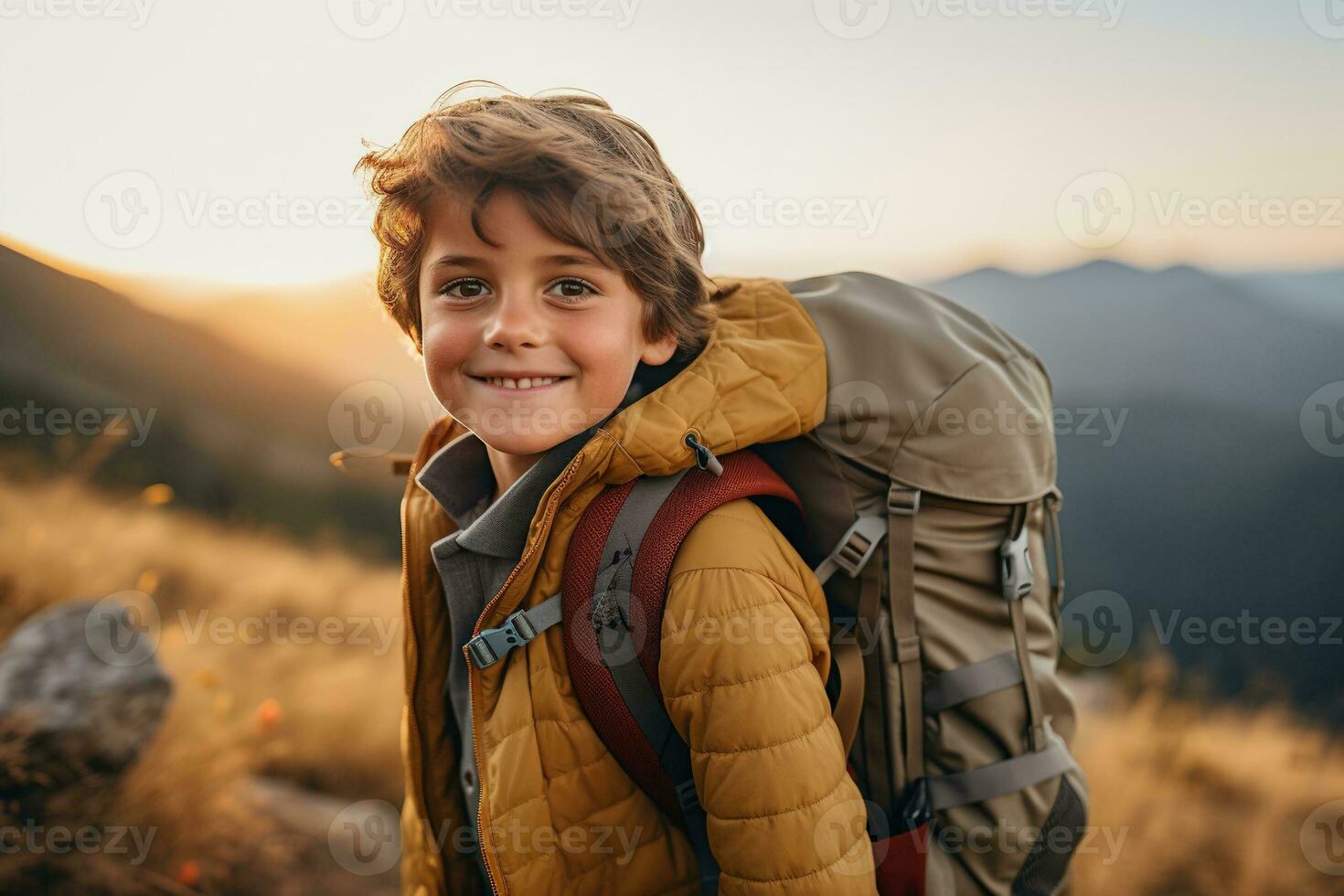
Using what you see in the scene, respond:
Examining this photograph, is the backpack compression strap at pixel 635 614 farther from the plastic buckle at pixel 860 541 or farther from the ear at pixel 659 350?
the ear at pixel 659 350

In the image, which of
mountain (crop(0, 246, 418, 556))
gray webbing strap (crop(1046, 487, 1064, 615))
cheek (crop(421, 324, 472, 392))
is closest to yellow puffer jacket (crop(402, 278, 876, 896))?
cheek (crop(421, 324, 472, 392))

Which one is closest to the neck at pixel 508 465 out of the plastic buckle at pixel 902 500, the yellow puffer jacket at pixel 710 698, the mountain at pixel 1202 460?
the yellow puffer jacket at pixel 710 698

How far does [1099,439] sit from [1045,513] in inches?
98.5

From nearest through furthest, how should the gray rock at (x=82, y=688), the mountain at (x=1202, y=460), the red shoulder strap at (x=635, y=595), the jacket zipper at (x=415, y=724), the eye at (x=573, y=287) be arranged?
the red shoulder strap at (x=635, y=595) < the eye at (x=573, y=287) < the jacket zipper at (x=415, y=724) < the gray rock at (x=82, y=688) < the mountain at (x=1202, y=460)

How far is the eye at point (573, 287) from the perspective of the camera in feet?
5.18

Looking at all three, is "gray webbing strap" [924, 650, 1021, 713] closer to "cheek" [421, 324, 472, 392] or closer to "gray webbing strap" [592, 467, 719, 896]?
"gray webbing strap" [592, 467, 719, 896]

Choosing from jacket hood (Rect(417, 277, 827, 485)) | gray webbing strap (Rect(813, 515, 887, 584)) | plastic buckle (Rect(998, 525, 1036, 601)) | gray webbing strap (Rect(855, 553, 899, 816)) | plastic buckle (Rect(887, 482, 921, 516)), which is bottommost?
gray webbing strap (Rect(855, 553, 899, 816))

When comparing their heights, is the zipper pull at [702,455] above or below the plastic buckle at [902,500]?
above

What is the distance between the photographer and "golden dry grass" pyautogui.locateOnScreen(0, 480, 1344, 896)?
2873 millimetres

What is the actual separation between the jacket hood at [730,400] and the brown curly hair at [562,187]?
139 mm

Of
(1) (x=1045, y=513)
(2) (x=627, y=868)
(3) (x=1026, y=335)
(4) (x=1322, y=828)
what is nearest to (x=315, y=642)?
(2) (x=627, y=868)

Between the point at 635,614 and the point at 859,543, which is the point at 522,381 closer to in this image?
the point at 635,614

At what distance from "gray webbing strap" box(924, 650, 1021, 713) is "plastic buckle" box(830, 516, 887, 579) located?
0.93ft

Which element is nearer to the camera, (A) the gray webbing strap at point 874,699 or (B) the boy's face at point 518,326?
(B) the boy's face at point 518,326
